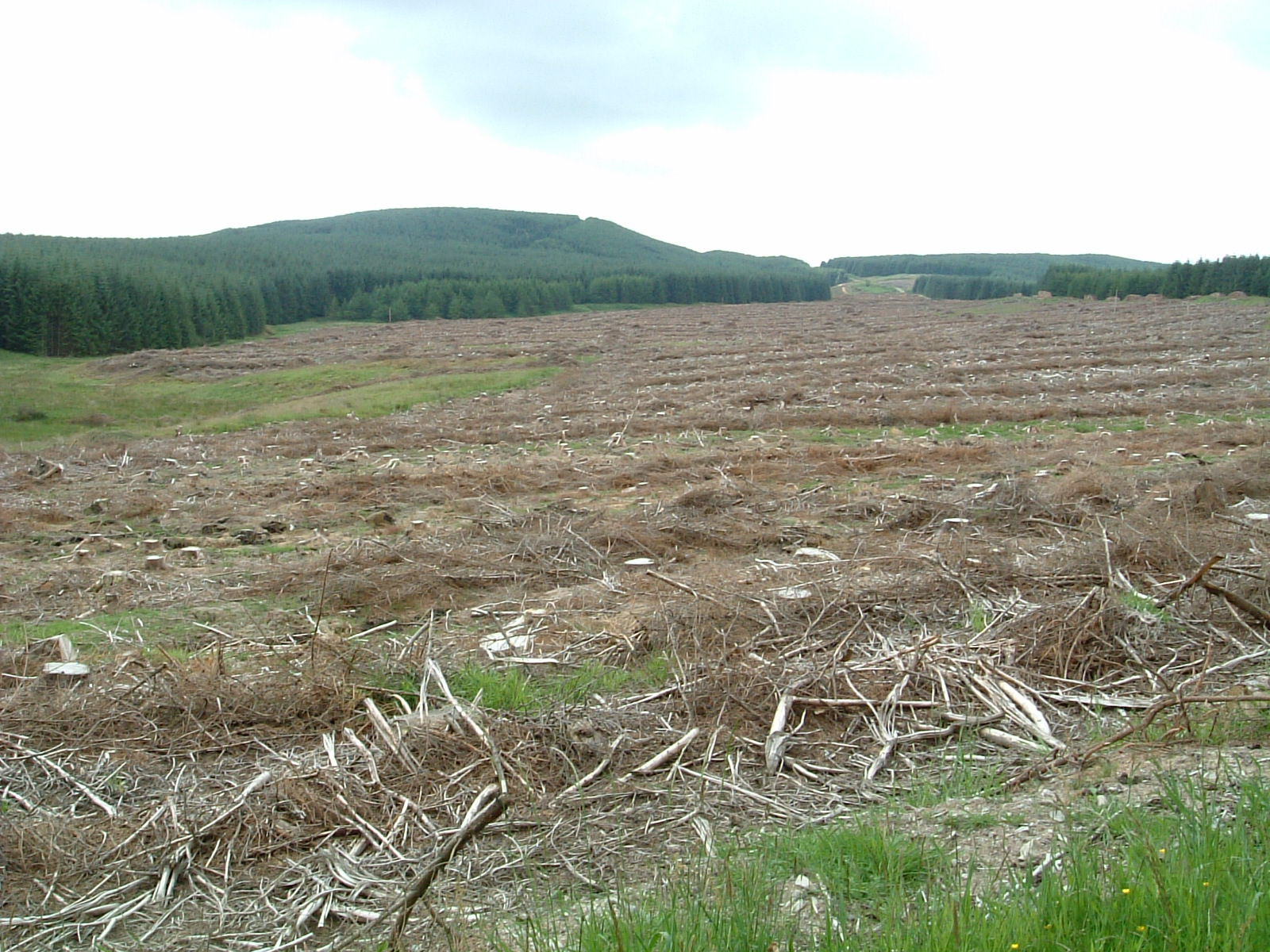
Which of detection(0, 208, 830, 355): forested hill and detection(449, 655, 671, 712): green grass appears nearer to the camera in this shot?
detection(449, 655, 671, 712): green grass

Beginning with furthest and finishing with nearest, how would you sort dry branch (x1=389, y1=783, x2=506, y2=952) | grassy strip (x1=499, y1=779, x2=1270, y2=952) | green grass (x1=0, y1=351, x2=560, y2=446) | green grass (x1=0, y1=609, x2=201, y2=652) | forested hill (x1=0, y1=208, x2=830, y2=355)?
forested hill (x1=0, y1=208, x2=830, y2=355) → green grass (x1=0, y1=351, x2=560, y2=446) → green grass (x1=0, y1=609, x2=201, y2=652) → dry branch (x1=389, y1=783, x2=506, y2=952) → grassy strip (x1=499, y1=779, x2=1270, y2=952)

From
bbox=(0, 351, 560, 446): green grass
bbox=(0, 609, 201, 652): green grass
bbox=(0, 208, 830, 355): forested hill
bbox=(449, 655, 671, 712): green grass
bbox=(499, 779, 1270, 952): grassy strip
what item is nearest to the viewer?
bbox=(499, 779, 1270, 952): grassy strip

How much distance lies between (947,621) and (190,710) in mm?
4925

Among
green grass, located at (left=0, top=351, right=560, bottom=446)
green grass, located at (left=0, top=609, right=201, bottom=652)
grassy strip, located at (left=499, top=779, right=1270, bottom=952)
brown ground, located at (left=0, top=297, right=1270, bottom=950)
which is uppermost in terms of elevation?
grassy strip, located at (left=499, top=779, right=1270, bottom=952)

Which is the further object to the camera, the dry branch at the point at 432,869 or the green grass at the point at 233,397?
the green grass at the point at 233,397

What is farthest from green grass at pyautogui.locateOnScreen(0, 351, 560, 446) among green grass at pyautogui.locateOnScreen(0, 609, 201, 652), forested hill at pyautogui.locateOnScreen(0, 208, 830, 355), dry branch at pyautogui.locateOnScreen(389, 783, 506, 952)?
dry branch at pyautogui.locateOnScreen(389, 783, 506, 952)

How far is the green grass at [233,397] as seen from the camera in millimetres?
24234

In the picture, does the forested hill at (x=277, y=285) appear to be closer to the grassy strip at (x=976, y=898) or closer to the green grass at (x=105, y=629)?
the green grass at (x=105, y=629)

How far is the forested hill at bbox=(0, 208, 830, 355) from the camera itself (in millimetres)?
58844

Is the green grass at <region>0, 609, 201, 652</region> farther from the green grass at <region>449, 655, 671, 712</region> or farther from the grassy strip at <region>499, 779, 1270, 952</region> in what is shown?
the grassy strip at <region>499, 779, 1270, 952</region>

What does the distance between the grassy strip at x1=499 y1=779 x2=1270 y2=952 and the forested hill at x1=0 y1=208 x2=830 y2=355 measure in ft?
220

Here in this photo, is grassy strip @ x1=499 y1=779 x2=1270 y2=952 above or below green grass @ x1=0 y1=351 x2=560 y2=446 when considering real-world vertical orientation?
above

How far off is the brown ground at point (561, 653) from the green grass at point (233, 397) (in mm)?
9543

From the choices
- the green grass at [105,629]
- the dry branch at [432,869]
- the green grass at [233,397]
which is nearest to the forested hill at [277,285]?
the green grass at [233,397]
